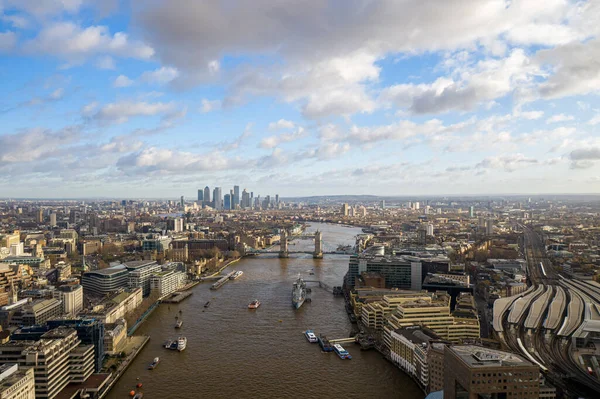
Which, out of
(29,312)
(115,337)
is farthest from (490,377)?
(29,312)

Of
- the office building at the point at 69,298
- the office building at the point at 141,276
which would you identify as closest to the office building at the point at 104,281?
the office building at the point at 141,276

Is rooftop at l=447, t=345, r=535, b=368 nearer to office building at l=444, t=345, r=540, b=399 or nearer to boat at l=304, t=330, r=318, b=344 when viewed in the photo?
office building at l=444, t=345, r=540, b=399

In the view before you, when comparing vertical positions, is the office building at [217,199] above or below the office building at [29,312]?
above

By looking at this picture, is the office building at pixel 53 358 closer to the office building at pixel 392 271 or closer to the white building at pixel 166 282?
the white building at pixel 166 282

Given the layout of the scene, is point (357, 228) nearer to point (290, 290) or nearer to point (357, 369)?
point (290, 290)

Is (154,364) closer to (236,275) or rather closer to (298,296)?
(298,296)

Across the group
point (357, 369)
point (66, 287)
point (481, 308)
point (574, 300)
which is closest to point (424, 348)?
point (357, 369)
